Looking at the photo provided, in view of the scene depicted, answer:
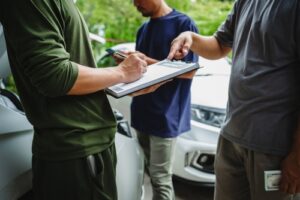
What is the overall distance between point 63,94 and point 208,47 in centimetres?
104

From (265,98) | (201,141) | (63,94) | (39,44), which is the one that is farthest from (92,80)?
(201,141)

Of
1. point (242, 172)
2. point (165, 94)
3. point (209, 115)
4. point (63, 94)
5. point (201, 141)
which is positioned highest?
point (63, 94)

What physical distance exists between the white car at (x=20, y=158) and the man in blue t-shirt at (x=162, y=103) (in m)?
0.37

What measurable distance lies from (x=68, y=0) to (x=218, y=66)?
2739 millimetres

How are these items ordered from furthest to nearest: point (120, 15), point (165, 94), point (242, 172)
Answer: point (120, 15), point (165, 94), point (242, 172)

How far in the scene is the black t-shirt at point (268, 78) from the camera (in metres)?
1.32

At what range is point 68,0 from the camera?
1208 millimetres

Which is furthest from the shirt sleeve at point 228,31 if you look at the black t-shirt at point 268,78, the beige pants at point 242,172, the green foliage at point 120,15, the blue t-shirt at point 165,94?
the green foliage at point 120,15

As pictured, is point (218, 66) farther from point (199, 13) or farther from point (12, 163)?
point (12, 163)

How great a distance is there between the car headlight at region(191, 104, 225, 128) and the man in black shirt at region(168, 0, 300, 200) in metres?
1.22

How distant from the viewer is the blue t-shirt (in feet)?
7.37

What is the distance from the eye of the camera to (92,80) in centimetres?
120

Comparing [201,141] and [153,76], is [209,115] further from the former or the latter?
[153,76]

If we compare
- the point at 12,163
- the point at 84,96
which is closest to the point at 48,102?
the point at 84,96
